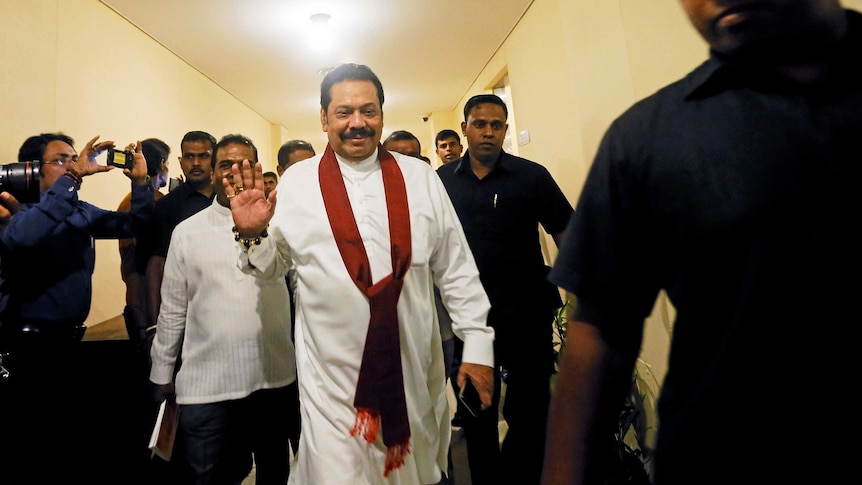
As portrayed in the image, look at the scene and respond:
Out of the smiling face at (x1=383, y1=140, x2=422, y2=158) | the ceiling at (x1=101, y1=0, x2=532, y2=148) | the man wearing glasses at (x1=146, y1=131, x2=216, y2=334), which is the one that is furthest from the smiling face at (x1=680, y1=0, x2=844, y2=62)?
the ceiling at (x1=101, y1=0, x2=532, y2=148)

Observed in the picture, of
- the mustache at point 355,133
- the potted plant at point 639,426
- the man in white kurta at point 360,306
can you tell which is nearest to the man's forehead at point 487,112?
the man in white kurta at point 360,306

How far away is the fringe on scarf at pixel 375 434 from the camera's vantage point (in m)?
1.17

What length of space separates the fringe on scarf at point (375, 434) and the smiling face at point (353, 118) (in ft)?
2.51

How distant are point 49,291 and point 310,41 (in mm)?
3050

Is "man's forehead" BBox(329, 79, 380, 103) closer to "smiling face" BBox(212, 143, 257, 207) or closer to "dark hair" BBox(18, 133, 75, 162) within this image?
"smiling face" BBox(212, 143, 257, 207)

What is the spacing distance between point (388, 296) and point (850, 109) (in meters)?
0.99

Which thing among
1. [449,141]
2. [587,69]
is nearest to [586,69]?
[587,69]

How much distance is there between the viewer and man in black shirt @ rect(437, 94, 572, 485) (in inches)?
79.7

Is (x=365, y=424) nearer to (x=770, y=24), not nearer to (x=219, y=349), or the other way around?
(x=219, y=349)

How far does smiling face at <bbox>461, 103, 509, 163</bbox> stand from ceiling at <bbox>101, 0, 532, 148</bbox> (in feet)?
5.69

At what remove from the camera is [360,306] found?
1.23 m

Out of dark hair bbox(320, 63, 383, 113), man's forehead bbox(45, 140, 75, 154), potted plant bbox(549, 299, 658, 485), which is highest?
man's forehead bbox(45, 140, 75, 154)

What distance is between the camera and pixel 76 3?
292cm

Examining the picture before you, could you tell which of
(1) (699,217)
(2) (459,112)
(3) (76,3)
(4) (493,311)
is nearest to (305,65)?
(3) (76,3)
